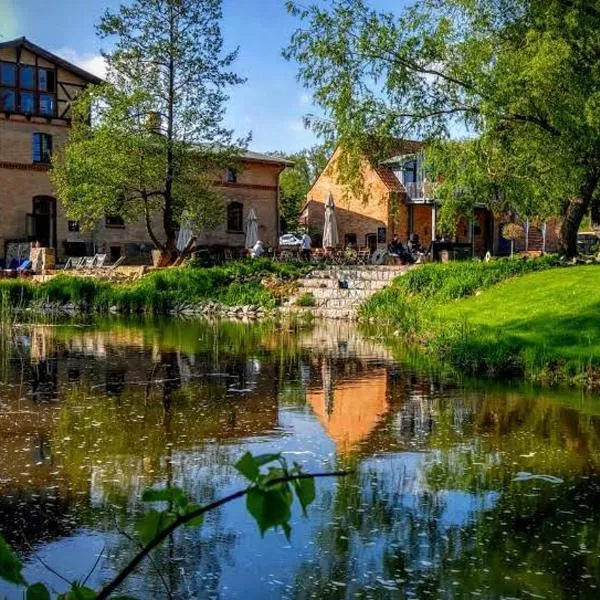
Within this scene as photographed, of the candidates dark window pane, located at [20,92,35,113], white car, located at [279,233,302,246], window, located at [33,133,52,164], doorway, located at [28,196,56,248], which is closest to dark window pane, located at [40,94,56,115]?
dark window pane, located at [20,92,35,113]

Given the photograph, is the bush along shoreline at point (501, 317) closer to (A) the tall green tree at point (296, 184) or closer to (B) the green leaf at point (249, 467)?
(B) the green leaf at point (249, 467)

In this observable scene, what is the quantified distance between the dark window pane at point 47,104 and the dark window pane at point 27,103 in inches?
18.6

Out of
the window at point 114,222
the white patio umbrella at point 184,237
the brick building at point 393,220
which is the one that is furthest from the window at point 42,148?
the brick building at point 393,220

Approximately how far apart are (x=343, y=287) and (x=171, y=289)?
6.08 meters


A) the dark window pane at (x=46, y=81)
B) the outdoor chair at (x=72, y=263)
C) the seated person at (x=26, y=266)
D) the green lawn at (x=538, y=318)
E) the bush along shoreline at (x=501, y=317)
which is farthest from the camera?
the dark window pane at (x=46, y=81)

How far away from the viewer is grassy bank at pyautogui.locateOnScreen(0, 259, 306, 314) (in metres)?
29.5

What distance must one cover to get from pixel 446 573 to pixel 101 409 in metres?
6.50

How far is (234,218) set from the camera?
48375 mm

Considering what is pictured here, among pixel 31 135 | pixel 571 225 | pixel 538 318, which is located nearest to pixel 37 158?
pixel 31 135

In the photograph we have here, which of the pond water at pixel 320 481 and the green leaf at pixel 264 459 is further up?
the green leaf at pixel 264 459

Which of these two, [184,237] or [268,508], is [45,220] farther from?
[268,508]

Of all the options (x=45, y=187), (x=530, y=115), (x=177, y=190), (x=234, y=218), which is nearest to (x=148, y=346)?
(x=530, y=115)

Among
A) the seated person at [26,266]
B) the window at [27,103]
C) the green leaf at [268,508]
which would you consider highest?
the window at [27,103]

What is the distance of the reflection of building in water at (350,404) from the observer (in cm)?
987
